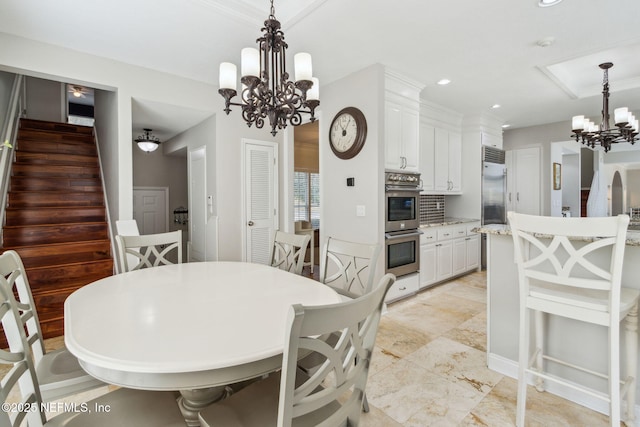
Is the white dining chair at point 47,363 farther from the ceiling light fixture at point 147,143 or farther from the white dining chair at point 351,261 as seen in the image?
the ceiling light fixture at point 147,143

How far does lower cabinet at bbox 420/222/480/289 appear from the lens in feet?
13.1

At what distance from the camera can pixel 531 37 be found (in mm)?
2686

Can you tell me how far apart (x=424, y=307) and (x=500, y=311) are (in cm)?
135

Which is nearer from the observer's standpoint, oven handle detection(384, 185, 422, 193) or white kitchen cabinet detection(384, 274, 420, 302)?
oven handle detection(384, 185, 422, 193)

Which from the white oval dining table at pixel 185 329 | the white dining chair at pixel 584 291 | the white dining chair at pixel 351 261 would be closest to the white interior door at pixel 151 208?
the white oval dining table at pixel 185 329

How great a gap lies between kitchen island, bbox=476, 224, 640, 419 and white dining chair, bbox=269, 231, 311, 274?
128 cm

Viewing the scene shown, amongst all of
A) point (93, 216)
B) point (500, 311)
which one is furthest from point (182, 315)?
point (93, 216)

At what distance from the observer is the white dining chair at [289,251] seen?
7.44 feet

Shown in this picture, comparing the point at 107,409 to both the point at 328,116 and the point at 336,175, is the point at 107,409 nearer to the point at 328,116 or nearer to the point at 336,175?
the point at 336,175

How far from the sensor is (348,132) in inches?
137

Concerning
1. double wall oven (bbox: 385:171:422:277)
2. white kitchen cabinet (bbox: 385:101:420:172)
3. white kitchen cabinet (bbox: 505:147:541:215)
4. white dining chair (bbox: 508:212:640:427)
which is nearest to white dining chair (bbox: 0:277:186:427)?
white dining chair (bbox: 508:212:640:427)

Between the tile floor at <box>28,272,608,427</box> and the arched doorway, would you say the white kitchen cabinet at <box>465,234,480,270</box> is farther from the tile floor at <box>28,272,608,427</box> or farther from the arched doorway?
the arched doorway

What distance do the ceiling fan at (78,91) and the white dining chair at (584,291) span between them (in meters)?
8.50

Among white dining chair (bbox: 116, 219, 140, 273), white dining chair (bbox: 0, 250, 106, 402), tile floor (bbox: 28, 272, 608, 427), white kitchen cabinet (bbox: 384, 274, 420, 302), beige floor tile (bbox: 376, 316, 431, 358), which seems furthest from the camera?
white kitchen cabinet (bbox: 384, 274, 420, 302)
